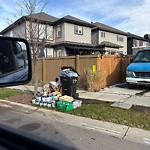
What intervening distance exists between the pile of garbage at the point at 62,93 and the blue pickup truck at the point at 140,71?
380 cm

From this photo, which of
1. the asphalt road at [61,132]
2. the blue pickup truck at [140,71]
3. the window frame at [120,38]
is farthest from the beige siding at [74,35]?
the asphalt road at [61,132]

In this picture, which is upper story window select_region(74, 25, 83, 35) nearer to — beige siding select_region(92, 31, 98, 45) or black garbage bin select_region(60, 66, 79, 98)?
beige siding select_region(92, 31, 98, 45)

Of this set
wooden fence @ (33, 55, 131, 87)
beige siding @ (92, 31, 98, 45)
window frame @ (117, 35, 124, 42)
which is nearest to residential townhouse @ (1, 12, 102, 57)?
beige siding @ (92, 31, 98, 45)

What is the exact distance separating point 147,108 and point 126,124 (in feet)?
6.45

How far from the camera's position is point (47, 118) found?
729 cm

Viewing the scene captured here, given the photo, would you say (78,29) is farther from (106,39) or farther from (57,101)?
(57,101)

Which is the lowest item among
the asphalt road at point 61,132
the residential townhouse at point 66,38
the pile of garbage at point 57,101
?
the asphalt road at point 61,132

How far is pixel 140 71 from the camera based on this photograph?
11438mm

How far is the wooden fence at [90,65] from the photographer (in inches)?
497

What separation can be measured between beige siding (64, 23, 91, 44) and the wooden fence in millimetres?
11111

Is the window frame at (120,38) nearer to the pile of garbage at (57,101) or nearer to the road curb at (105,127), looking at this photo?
the pile of garbage at (57,101)

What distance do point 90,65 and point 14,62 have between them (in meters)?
10.6

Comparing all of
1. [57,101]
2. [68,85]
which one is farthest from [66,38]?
[57,101]

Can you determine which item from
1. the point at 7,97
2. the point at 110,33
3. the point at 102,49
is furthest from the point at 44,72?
the point at 110,33
